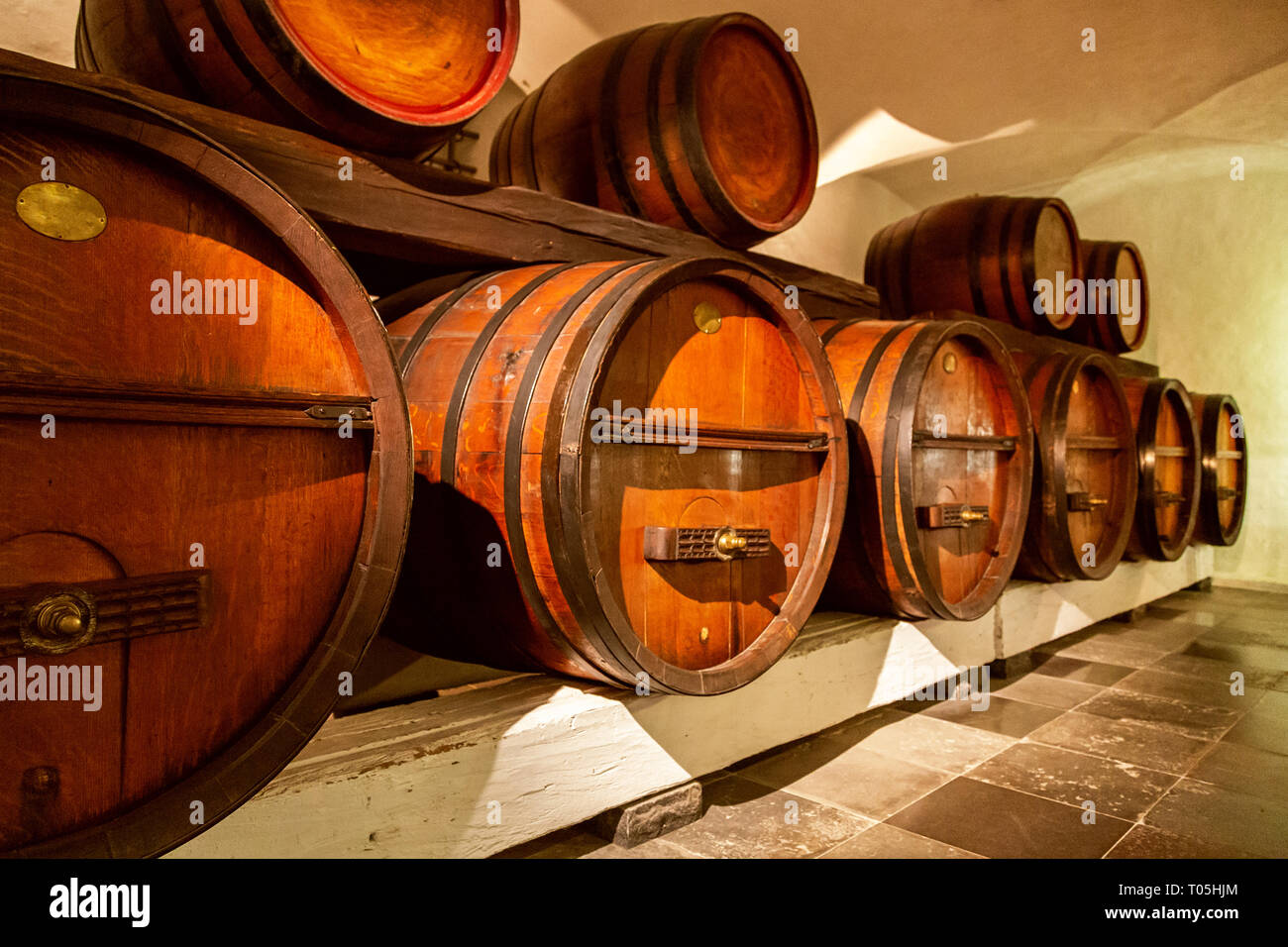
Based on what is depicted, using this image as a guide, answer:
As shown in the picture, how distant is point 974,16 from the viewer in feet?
12.4

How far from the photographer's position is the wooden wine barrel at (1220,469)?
5.34 metres

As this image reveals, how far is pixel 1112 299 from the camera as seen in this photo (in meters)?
4.79

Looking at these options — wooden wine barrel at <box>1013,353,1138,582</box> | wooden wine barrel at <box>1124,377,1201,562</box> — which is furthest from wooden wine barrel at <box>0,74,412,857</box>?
wooden wine barrel at <box>1124,377,1201,562</box>

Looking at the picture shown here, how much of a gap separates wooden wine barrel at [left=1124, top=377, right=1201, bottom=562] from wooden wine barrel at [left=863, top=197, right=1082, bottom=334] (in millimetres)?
843

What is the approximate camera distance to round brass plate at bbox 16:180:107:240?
1.08m

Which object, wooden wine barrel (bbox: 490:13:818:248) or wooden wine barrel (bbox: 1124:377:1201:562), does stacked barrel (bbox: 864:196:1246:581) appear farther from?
wooden wine barrel (bbox: 490:13:818:248)

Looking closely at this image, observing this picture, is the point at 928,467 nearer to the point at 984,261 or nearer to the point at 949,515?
the point at 949,515

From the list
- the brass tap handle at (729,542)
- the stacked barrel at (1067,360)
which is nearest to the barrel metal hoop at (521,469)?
the brass tap handle at (729,542)

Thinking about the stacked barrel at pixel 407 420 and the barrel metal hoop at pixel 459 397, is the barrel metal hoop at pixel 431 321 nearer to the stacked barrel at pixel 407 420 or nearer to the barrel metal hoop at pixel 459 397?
the stacked barrel at pixel 407 420

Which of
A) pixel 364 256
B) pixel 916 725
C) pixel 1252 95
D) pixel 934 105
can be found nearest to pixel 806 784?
pixel 916 725

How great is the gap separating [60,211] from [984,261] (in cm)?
376

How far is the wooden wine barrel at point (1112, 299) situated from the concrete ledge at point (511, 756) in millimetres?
3118

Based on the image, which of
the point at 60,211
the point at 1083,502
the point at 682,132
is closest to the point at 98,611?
the point at 60,211

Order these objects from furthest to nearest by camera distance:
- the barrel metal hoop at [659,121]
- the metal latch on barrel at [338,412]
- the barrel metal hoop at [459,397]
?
1. the barrel metal hoop at [659,121]
2. the barrel metal hoop at [459,397]
3. the metal latch on barrel at [338,412]
